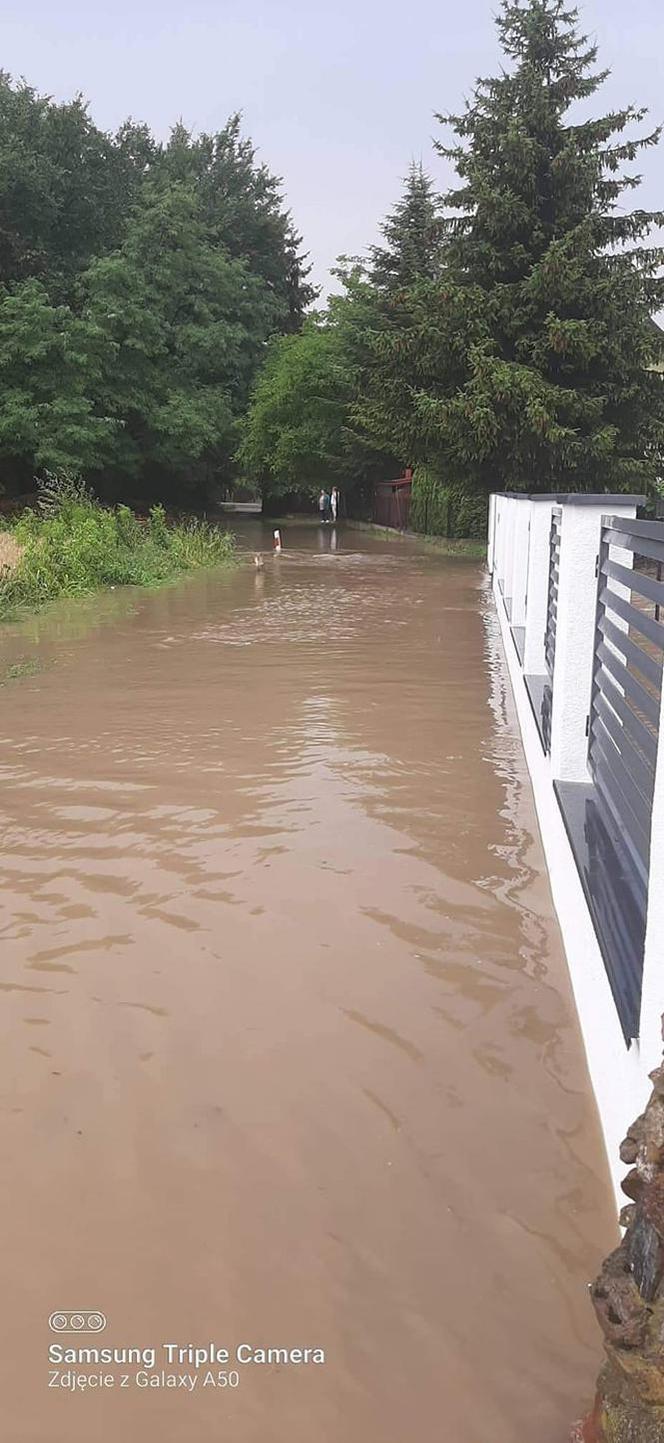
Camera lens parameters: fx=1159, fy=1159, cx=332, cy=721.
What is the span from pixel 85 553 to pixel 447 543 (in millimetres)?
15461

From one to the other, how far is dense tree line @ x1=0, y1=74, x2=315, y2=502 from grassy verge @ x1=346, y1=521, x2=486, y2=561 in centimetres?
687

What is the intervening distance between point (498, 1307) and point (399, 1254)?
0.28 m

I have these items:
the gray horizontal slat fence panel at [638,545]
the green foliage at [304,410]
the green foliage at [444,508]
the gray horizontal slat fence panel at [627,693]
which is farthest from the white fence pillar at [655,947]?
the green foliage at [304,410]

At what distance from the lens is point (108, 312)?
34.0 m

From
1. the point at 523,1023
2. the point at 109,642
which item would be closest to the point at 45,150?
the point at 109,642

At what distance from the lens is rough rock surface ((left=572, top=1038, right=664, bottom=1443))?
1.83m

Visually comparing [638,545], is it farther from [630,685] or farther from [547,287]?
[547,287]

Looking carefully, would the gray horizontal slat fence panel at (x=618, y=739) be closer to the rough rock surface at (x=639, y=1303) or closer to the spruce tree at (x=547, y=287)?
the rough rock surface at (x=639, y=1303)

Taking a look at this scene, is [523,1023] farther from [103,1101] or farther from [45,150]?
[45,150]

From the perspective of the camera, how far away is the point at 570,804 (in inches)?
194

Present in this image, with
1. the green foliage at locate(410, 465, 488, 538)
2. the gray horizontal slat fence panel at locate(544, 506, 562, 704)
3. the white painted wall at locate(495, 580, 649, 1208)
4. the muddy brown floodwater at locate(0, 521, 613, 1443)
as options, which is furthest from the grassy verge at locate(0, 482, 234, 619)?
the white painted wall at locate(495, 580, 649, 1208)

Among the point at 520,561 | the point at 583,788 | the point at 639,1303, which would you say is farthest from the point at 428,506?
the point at 639,1303

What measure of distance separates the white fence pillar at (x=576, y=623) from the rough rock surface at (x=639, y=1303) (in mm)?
3183

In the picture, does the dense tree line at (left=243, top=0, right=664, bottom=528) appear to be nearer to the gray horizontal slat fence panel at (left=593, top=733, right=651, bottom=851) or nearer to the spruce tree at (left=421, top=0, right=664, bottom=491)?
the spruce tree at (left=421, top=0, right=664, bottom=491)
